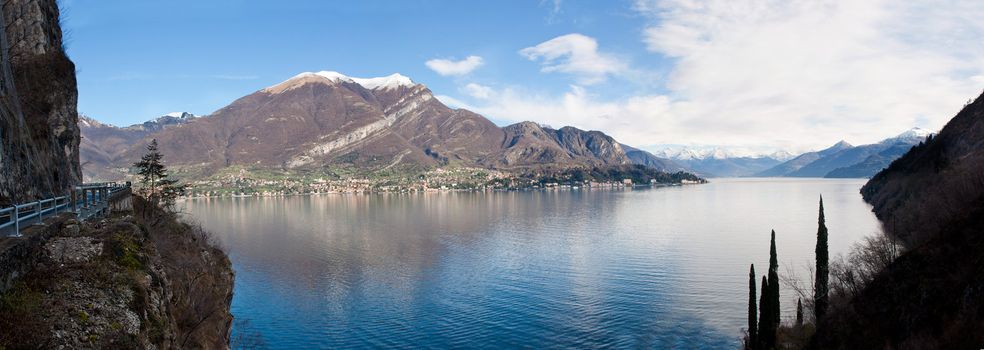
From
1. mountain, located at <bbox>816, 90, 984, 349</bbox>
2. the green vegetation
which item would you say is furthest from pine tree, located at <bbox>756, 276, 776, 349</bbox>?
the green vegetation

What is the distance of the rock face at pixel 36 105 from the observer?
1180 inches

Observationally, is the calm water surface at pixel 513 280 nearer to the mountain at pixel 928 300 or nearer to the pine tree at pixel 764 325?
the pine tree at pixel 764 325

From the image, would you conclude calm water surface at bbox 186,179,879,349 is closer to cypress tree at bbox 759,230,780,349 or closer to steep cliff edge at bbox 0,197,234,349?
cypress tree at bbox 759,230,780,349

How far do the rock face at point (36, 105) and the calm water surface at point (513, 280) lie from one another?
21.4m

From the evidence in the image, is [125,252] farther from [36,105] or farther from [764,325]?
[764,325]

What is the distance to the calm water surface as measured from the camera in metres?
48.1

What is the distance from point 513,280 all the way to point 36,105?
4997 cm

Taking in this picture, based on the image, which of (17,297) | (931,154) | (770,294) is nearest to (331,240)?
(770,294)

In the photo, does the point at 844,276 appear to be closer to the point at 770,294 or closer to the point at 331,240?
the point at 770,294

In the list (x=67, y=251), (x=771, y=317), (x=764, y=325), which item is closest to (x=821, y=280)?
(x=771, y=317)

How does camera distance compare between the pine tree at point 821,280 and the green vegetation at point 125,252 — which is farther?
the pine tree at point 821,280

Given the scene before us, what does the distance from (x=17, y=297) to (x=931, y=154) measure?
141 m

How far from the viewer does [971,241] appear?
30.8 metres

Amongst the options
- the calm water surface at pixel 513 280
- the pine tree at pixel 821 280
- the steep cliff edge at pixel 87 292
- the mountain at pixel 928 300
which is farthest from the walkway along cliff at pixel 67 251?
the pine tree at pixel 821 280
